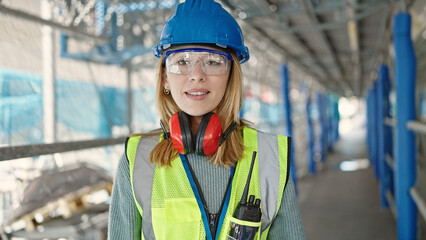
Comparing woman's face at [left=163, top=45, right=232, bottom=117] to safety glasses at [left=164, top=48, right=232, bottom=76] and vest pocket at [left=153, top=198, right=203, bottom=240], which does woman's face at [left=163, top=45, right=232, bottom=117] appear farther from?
vest pocket at [left=153, top=198, right=203, bottom=240]

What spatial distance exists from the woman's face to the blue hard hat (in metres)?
0.05

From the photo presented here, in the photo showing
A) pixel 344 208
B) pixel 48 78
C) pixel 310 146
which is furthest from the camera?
pixel 310 146

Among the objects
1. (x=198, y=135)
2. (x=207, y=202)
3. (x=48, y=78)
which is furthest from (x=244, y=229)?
(x=48, y=78)

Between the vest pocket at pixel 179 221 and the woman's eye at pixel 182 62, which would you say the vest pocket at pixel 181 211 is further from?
the woman's eye at pixel 182 62

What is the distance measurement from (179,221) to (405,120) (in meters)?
2.95

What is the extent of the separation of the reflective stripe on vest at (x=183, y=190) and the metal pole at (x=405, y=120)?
8.30ft

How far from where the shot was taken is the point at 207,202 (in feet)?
4.78

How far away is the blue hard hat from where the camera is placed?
1467 mm

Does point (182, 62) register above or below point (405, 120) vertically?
above

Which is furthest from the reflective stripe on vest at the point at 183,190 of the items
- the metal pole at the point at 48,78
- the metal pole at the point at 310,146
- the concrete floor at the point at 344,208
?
the metal pole at the point at 310,146

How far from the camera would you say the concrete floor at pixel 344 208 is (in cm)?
563

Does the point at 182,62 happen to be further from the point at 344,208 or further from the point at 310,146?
the point at 310,146

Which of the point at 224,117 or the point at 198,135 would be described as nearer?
the point at 198,135

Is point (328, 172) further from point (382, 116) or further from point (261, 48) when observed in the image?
point (261, 48)
